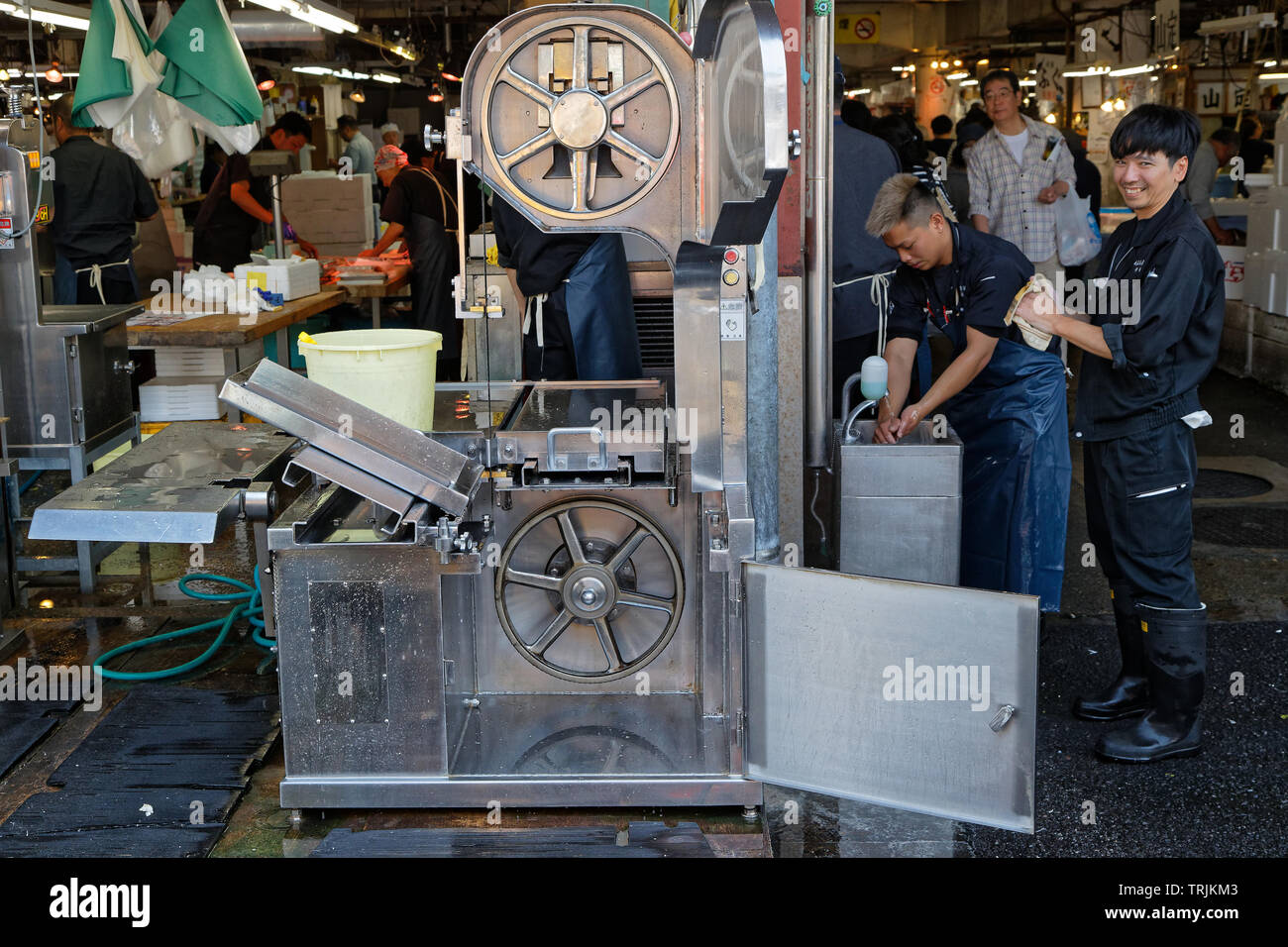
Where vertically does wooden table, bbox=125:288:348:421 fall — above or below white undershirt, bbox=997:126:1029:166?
below

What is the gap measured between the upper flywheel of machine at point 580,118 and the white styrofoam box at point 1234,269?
26.9ft

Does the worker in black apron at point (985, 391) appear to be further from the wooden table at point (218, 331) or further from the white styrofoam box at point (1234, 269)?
the white styrofoam box at point (1234, 269)

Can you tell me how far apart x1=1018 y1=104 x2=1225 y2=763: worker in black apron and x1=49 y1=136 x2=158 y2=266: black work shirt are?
6295 mm

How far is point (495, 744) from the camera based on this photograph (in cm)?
336

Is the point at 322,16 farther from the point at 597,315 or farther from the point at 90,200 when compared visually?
the point at 597,315

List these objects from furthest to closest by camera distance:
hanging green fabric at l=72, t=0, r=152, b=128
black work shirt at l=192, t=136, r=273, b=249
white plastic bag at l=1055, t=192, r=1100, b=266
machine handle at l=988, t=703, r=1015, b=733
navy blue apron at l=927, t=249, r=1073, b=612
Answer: black work shirt at l=192, t=136, r=273, b=249 < white plastic bag at l=1055, t=192, r=1100, b=266 < hanging green fabric at l=72, t=0, r=152, b=128 < navy blue apron at l=927, t=249, r=1073, b=612 < machine handle at l=988, t=703, r=1015, b=733

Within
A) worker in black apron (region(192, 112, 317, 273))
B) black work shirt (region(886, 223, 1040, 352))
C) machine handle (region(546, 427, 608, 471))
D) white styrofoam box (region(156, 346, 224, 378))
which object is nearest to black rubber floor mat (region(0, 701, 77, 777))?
machine handle (region(546, 427, 608, 471))

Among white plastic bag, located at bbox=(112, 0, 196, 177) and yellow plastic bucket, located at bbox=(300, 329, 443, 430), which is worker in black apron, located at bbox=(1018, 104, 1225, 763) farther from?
white plastic bag, located at bbox=(112, 0, 196, 177)

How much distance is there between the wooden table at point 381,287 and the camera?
27.1 feet

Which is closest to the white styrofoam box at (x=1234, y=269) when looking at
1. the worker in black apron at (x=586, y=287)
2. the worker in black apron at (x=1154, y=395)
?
the worker in black apron at (x=1154, y=395)

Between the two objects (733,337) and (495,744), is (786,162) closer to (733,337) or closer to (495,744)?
(733,337)

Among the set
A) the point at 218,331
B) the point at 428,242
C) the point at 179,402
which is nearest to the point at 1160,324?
the point at 218,331

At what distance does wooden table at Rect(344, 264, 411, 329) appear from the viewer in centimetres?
825
